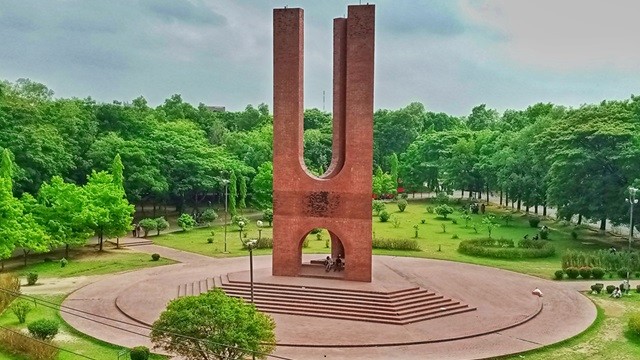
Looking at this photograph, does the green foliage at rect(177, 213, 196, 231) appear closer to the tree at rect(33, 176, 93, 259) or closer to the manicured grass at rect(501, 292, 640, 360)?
the tree at rect(33, 176, 93, 259)

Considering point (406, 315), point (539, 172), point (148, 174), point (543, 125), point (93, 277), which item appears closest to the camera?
point (406, 315)

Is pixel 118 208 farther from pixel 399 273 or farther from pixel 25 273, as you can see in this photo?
pixel 399 273

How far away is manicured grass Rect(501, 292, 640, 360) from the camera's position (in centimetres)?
2058

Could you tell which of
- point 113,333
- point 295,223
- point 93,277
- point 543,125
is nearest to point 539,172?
point 543,125

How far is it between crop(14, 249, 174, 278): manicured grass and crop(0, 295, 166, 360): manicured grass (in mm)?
7793

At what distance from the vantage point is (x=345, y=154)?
27.4 metres

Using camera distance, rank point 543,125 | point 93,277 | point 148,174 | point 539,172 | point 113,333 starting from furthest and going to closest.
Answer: point 543,125 < point 539,172 < point 148,174 < point 93,277 < point 113,333

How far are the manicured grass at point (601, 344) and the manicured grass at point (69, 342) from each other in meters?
13.0

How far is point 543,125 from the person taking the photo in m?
56.5

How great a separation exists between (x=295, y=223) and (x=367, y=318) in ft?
18.9

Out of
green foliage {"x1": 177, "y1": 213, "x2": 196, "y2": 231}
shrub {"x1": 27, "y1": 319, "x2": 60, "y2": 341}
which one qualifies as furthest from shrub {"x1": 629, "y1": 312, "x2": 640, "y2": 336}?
green foliage {"x1": 177, "y1": 213, "x2": 196, "y2": 231}

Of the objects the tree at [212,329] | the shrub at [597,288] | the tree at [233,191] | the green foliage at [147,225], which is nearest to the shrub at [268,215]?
the tree at [233,191]

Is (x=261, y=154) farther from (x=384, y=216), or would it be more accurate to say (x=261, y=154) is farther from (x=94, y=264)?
(x=94, y=264)

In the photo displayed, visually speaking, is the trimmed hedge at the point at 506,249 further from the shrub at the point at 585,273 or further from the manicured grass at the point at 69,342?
the manicured grass at the point at 69,342
